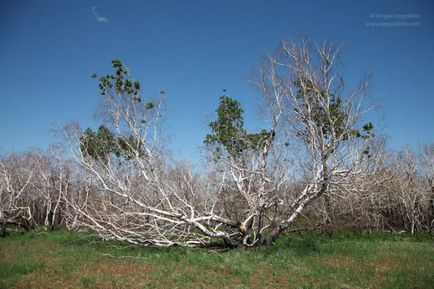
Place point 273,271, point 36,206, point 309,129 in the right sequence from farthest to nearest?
point 36,206 < point 309,129 < point 273,271

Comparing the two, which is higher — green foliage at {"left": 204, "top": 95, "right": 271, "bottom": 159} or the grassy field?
green foliage at {"left": 204, "top": 95, "right": 271, "bottom": 159}

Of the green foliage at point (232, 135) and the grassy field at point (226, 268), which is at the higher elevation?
the green foliage at point (232, 135)

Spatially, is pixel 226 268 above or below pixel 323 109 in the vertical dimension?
below

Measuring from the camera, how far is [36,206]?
36344 millimetres

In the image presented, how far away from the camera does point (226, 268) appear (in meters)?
11.2

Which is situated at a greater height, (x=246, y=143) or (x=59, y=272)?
(x=246, y=143)

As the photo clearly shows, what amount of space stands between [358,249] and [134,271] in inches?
372

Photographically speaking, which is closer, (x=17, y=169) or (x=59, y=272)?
(x=59, y=272)

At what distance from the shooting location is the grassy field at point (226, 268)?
9477 mm

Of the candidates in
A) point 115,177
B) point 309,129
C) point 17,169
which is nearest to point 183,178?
point 115,177

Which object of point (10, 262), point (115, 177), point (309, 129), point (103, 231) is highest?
point (309, 129)

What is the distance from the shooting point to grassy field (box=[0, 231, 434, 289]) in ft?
31.1

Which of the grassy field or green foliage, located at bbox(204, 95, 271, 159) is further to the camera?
green foliage, located at bbox(204, 95, 271, 159)

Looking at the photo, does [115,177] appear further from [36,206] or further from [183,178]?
[36,206]
